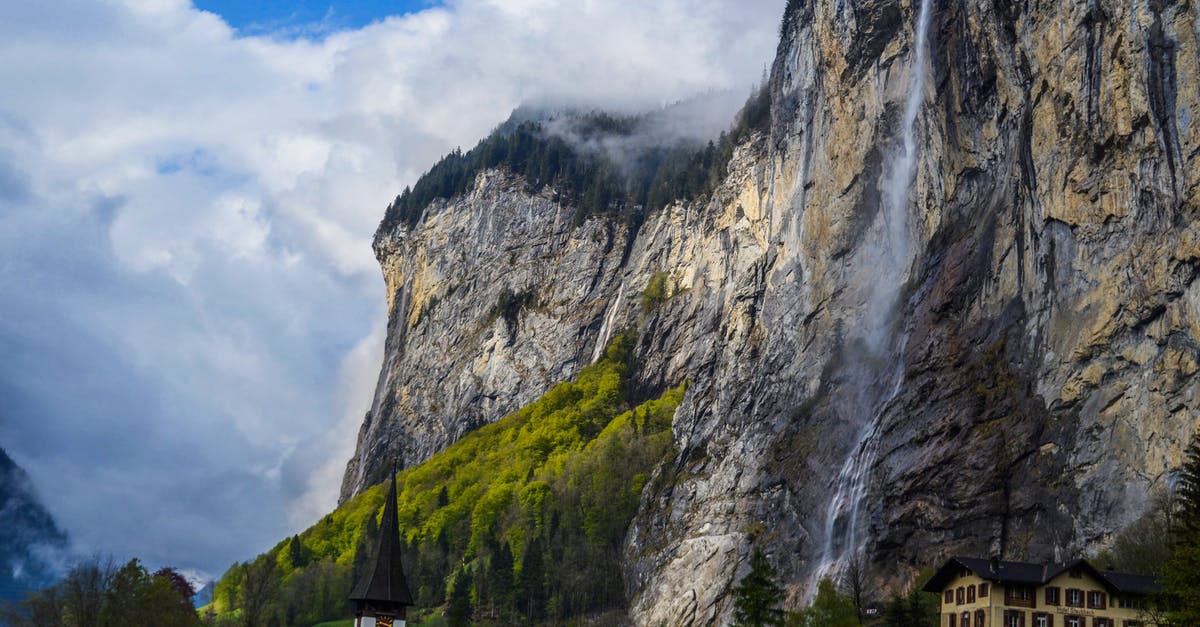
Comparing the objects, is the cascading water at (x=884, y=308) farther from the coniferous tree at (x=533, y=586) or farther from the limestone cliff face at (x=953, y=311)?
the coniferous tree at (x=533, y=586)

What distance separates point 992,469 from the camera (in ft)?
287

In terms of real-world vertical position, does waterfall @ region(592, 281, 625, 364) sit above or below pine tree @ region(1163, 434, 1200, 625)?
above

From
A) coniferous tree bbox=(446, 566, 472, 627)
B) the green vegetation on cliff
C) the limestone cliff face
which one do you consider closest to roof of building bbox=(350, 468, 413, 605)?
the green vegetation on cliff

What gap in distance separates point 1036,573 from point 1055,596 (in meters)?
1.74

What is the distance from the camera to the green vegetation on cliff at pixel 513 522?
127750mm

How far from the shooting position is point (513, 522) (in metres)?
153

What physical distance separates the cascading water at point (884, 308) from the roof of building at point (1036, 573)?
892 inches

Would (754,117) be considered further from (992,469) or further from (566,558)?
(992,469)

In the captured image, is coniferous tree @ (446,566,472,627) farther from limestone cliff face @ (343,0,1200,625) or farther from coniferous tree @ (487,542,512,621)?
limestone cliff face @ (343,0,1200,625)

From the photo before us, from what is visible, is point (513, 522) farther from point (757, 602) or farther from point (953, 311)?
point (757, 602)

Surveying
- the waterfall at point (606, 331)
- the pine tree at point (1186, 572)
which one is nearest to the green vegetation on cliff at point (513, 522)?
the waterfall at point (606, 331)

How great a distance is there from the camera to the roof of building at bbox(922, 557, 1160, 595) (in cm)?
6744

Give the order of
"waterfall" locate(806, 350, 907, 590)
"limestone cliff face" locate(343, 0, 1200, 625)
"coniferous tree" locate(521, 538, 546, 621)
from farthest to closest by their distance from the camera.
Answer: "coniferous tree" locate(521, 538, 546, 621) → "waterfall" locate(806, 350, 907, 590) → "limestone cliff face" locate(343, 0, 1200, 625)

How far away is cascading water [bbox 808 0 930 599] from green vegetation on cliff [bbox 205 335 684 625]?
3137 cm
